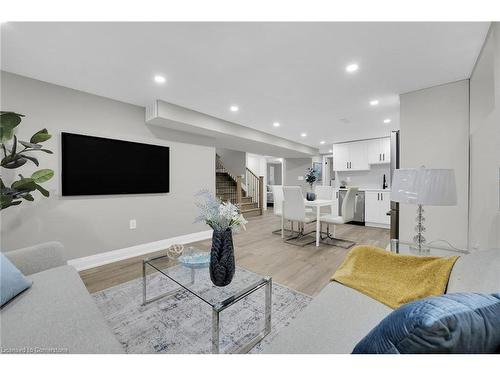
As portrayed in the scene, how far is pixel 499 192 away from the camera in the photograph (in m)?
1.36

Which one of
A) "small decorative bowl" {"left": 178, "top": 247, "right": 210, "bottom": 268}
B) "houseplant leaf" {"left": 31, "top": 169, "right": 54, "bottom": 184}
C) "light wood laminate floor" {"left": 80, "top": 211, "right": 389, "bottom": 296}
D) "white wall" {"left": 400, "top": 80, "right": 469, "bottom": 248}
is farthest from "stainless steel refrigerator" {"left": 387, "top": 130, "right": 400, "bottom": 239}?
"houseplant leaf" {"left": 31, "top": 169, "right": 54, "bottom": 184}

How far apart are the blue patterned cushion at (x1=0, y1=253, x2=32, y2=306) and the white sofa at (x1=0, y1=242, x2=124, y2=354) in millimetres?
36

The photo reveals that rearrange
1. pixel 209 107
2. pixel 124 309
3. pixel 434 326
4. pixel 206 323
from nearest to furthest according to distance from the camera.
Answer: pixel 434 326 < pixel 206 323 < pixel 124 309 < pixel 209 107

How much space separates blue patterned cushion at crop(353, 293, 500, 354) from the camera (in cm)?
45

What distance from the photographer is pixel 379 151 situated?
520cm

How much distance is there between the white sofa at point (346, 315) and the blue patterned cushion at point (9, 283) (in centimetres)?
137

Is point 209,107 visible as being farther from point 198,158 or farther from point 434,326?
point 434,326

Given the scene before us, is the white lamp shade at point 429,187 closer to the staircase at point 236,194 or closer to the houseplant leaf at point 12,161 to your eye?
the houseplant leaf at point 12,161

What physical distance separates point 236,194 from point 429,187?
5.44 meters

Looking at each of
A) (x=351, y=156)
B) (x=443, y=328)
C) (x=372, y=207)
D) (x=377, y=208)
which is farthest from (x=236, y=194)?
(x=443, y=328)

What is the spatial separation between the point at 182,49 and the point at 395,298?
7.68ft

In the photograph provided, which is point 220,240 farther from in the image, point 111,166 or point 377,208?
point 377,208

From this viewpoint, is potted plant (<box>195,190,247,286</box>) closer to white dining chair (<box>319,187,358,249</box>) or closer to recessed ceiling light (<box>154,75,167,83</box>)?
recessed ceiling light (<box>154,75,167,83</box>)
